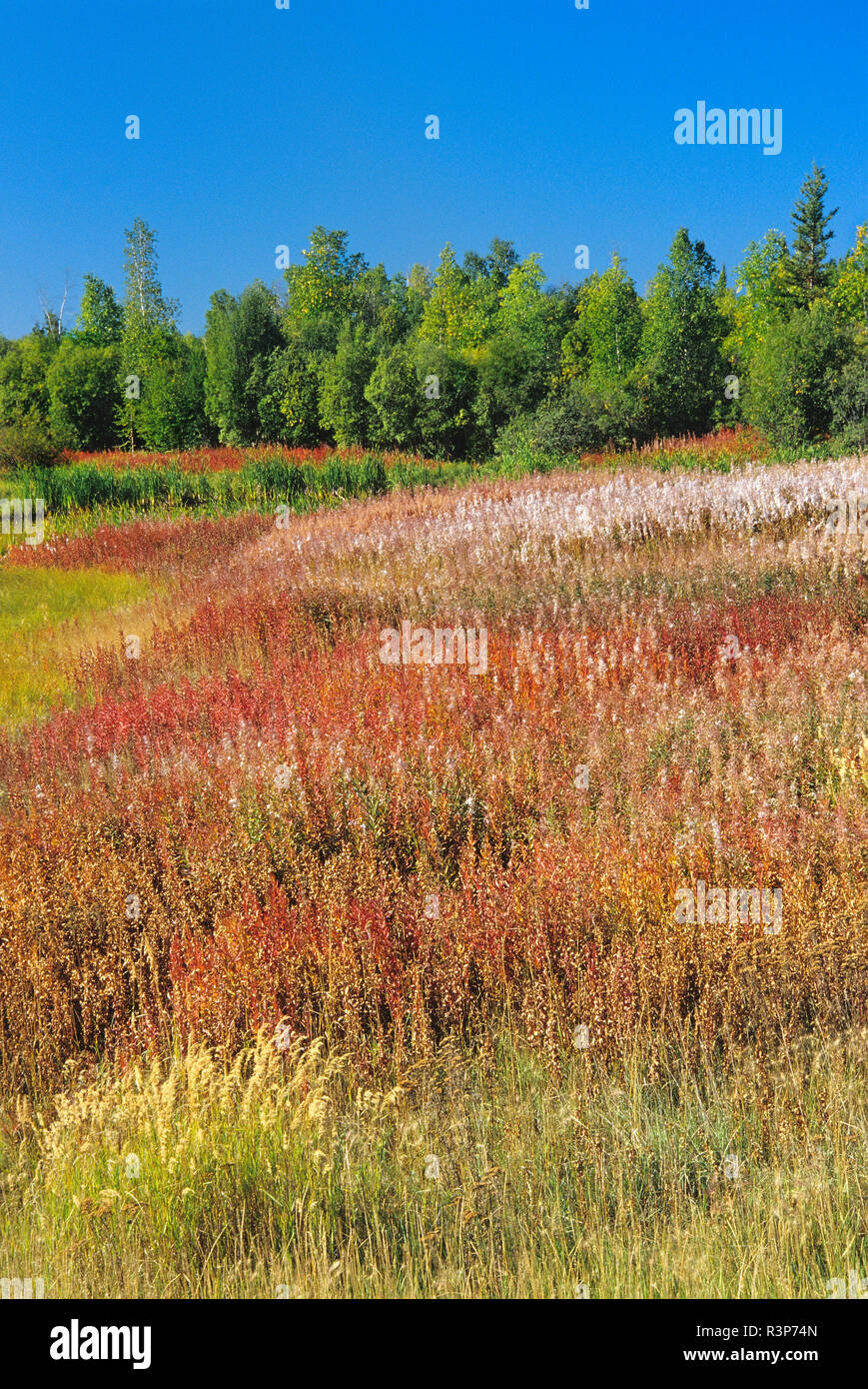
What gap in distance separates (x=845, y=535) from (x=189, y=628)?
646cm

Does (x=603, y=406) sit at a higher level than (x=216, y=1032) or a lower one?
higher

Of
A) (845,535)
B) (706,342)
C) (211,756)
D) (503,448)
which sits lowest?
(211,756)

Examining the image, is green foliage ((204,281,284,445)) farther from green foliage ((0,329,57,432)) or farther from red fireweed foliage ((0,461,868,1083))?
red fireweed foliage ((0,461,868,1083))

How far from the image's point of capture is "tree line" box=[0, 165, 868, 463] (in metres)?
25.6

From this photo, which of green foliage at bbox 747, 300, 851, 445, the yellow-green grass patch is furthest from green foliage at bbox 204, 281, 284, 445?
the yellow-green grass patch

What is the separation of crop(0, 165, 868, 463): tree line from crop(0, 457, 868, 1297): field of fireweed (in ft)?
67.8

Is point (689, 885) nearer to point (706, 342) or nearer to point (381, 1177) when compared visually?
point (381, 1177)

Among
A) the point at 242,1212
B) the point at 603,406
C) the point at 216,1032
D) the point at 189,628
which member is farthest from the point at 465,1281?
the point at 603,406

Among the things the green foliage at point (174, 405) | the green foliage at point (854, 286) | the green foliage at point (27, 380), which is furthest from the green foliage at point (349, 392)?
the green foliage at point (854, 286)

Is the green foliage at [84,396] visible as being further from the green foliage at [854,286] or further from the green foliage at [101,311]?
the green foliage at [854,286]

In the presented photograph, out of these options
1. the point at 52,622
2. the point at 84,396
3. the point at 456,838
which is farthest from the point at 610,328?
the point at 456,838

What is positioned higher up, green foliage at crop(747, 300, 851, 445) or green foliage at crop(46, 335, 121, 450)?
green foliage at crop(46, 335, 121, 450)

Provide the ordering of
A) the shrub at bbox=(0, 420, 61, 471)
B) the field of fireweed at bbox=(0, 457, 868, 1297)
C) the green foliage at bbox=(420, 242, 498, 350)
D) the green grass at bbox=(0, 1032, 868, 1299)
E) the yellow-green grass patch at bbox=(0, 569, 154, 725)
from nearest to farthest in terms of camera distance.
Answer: the green grass at bbox=(0, 1032, 868, 1299) < the field of fireweed at bbox=(0, 457, 868, 1297) < the yellow-green grass patch at bbox=(0, 569, 154, 725) < the shrub at bbox=(0, 420, 61, 471) < the green foliage at bbox=(420, 242, 498, 350)

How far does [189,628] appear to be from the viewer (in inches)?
351
